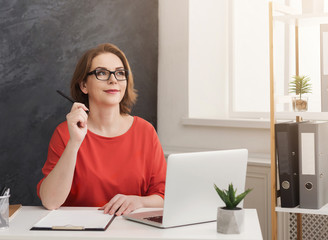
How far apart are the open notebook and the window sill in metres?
1.30

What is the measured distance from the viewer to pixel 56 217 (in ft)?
5.94

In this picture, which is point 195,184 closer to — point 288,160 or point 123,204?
point 123,204

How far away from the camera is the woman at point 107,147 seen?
2.23 metres

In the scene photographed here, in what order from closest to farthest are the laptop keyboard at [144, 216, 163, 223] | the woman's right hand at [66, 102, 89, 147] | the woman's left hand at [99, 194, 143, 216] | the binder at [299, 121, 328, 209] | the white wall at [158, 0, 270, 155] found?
the laptop keyboard at [144, 216, 163, 223]
the woman's left hand at [99, 194, 143, 216]
the woman's right hand at [66, 102, 89, 147]
the binder at [299, 121, 328, 209]
the white wall at [158, 0, 270, 155]

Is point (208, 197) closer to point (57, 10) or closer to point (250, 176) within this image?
Result: point (250, 176)

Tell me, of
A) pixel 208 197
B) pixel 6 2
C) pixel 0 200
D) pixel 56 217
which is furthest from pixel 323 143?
pixel 6 2

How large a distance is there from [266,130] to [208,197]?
1325mm

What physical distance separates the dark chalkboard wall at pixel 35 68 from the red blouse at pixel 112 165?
1.61ft

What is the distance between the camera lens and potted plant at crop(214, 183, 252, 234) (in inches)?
62.7

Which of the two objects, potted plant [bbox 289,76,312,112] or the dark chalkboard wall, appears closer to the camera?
potted plant [bbox 289,76,312,112]

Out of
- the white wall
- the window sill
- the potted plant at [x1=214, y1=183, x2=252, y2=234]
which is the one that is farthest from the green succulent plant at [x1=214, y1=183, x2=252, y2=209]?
the white wall

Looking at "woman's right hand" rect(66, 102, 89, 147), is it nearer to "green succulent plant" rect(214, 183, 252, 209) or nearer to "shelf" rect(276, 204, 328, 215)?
"green succulent plant" rect(214, 183, 252, 209)

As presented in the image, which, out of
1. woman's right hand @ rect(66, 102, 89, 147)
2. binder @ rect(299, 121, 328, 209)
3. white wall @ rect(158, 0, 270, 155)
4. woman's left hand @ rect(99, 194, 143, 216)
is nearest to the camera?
woman's left hand @ rect(99, 194, 143, 216)

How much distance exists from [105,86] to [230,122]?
1016mm
